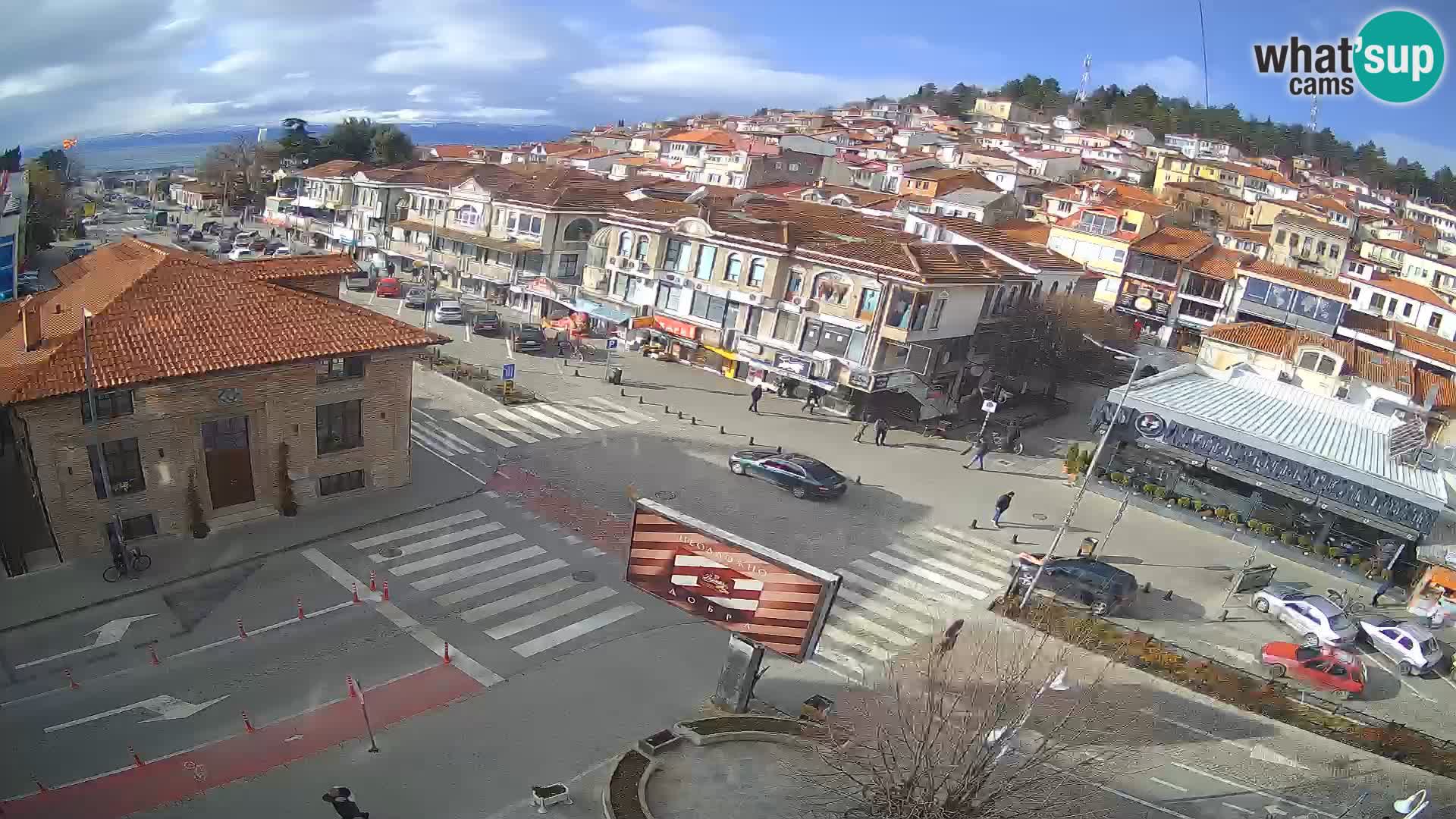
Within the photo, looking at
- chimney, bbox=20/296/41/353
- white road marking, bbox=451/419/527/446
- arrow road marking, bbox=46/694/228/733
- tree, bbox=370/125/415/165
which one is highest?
tree, bbox=370/125/415/165

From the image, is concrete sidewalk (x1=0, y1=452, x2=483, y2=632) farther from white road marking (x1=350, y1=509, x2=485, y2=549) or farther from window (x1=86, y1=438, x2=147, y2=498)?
window (x1=86, y1=438, x2=147, y2=498)

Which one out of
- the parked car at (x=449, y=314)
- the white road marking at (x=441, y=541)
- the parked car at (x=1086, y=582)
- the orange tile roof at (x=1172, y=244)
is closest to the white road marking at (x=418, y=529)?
the white road marking at (x=441, y=541)

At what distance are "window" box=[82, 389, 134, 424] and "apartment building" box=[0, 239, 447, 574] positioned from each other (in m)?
0.04

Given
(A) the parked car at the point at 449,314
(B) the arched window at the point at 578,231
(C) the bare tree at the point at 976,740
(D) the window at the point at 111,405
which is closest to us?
(C) the bare tree at the point at 976,740

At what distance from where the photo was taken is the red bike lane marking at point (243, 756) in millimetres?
13953

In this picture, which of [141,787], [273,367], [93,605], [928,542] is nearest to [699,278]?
[928,542]

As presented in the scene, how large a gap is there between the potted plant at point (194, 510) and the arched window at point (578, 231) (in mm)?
32853

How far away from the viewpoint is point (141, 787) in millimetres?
14375

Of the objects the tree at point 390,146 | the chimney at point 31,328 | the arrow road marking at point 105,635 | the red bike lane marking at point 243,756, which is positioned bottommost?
the arrow road marking at point 105,635

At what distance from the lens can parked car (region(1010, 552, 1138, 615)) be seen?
2430 cm

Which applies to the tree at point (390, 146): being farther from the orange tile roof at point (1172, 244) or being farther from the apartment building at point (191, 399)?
the orange tile roof at point (1172, 244)

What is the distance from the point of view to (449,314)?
51000 millimetres

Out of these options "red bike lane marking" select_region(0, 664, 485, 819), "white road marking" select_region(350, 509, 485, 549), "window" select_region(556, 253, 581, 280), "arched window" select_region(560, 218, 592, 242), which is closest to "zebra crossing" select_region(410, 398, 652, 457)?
"white road marking" select_region(350, 509, 485, 549)

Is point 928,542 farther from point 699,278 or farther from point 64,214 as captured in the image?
point 64,214
